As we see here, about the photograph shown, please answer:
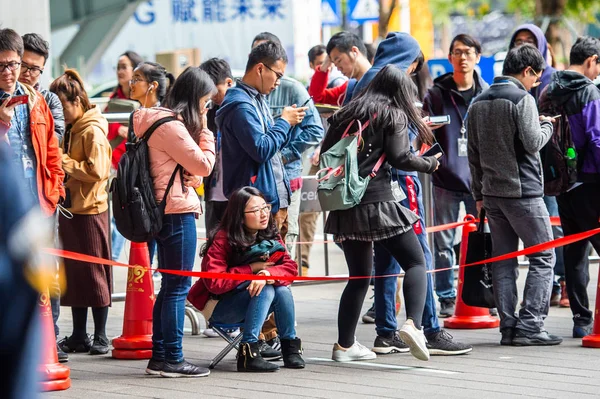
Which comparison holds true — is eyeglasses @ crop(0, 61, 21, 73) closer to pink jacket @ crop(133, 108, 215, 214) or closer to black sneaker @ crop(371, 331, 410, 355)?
pink jacket @ crop(133, 108, 215, 214)

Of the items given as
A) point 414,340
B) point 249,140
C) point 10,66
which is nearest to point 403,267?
point 414,340

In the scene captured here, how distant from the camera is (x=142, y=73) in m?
7.67

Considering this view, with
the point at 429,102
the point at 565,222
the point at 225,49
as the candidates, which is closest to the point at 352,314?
the point at 565,222

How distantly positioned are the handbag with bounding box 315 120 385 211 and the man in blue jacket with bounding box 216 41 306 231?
0.33 meters

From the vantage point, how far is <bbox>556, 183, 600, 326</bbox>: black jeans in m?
7.56

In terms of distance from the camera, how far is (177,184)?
6355 millimetres

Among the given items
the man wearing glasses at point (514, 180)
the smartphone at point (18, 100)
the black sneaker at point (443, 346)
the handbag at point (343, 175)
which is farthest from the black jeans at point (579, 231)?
the smartphone at point (18, 100)

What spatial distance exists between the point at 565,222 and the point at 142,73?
3022mm

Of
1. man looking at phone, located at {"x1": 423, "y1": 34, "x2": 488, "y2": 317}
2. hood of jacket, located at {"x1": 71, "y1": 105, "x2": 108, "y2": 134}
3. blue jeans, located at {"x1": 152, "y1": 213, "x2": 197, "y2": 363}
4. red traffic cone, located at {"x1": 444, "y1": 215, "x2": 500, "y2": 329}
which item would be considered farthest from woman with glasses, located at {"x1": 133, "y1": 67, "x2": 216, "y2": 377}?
man looking at phone, located at {"x1": 423, "y1": 34, "x2": 488, "y2": 317}

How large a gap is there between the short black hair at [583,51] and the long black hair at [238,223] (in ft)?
8.09

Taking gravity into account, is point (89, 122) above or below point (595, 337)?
above

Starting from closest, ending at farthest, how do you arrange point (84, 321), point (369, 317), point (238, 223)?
point (238, 223) → point (84, 321) → point (369, 317)

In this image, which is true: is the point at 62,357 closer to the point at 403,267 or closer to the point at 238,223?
the point at 238,223

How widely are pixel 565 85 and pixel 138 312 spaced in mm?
3115
